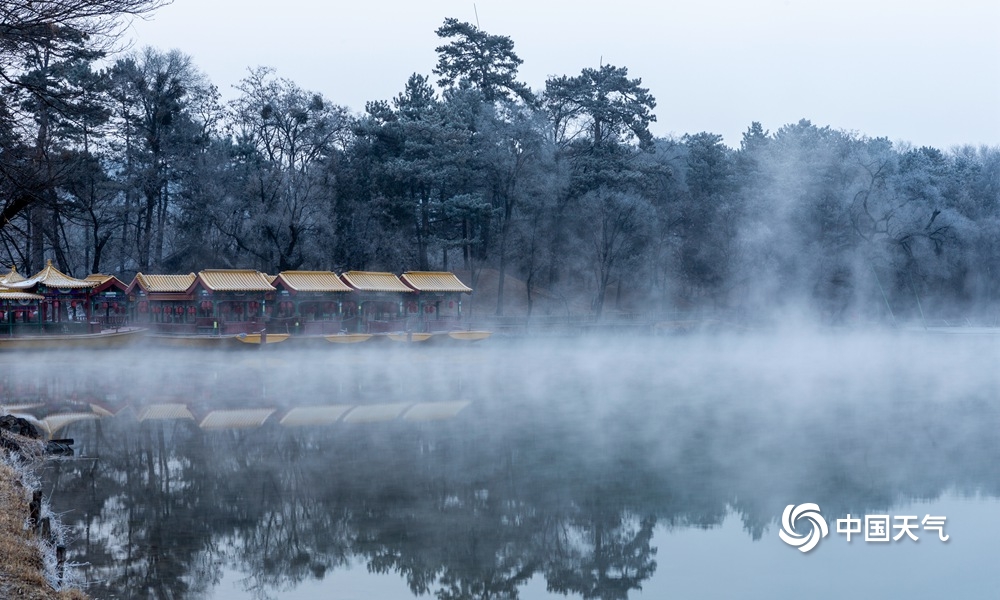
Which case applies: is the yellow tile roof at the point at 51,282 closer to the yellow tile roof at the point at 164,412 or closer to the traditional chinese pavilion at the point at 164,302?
the traditional chinese pavilion at the point at 164,302

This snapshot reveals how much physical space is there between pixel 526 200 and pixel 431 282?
8.15 meters

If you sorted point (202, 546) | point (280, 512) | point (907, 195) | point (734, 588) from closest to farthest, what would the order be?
point (734, 588) < point (202, 546) < point (280, 512) < point (907, 195)

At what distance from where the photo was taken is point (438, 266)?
55219 mm

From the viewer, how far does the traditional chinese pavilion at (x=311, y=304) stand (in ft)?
129

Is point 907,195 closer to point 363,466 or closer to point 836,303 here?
point 836,303

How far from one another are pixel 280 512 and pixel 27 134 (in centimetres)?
719

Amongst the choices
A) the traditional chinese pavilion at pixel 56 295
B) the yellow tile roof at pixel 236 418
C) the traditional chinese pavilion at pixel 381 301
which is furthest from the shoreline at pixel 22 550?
the traditional chinese pavilion at pixel 381 301

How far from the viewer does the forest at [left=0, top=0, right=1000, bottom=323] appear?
46.3 metres

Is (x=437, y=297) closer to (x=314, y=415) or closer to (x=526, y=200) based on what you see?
(x=526, y=200)

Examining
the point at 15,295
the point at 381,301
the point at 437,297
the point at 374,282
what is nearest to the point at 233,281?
the point at 374,282

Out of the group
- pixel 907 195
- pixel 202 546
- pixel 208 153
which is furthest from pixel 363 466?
pixel 907 195

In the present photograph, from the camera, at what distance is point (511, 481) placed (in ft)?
52.5

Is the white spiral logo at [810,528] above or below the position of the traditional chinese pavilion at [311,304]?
below

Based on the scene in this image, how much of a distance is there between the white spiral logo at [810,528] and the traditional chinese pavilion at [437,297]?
29.5 m
